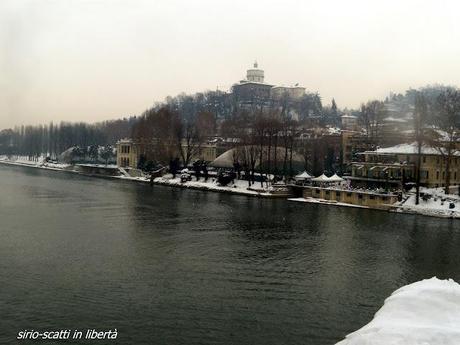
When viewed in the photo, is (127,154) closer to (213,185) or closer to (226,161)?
(226,161)

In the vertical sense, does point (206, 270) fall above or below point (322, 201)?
below

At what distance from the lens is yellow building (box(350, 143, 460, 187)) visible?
143ft

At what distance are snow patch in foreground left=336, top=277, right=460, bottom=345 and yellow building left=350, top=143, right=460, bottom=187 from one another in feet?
102

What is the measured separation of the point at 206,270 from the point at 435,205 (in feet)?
81.8

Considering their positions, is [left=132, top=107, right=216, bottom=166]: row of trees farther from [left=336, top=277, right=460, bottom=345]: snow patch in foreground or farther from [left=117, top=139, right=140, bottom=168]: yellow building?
[left=336, top=277, right=460, bottom=345]: snow patch in foreground

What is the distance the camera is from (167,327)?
12.3 m

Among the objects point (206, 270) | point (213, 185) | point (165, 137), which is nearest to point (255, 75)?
point (165, 137)

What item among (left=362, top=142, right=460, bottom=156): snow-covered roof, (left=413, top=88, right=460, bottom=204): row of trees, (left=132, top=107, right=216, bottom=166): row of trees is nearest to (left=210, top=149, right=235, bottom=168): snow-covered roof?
(left=132, top=107, right=216, bottom=166): row of trees

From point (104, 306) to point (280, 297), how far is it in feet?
Answer: 17.0

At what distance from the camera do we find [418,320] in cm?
1063

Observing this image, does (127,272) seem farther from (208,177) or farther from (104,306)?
(208,177)

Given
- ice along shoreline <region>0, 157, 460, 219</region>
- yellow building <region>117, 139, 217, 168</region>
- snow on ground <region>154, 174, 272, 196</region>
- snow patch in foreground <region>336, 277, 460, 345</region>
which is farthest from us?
yellow building <region>117, 139, 217, 168</region>

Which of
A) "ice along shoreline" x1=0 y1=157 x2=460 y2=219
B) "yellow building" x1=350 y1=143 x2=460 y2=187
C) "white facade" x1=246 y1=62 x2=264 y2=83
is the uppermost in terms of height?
"white facade" x1=246 y1=62 x2=264 y2=83

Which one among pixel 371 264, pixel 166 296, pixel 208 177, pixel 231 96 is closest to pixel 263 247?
pixel 371 264
